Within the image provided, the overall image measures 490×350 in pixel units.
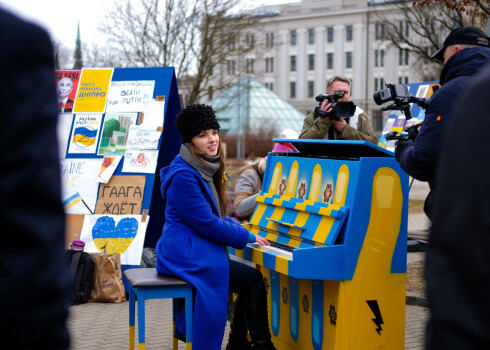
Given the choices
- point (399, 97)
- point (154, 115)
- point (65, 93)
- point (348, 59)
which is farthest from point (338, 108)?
point (348, 59)

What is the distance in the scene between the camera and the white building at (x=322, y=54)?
8188 centimetres

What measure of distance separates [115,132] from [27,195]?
7402 millimetres

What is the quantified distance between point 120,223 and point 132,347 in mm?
3013

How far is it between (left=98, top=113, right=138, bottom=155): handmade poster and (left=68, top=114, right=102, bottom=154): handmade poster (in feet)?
0.29

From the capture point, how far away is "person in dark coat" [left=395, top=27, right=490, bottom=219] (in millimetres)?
4152

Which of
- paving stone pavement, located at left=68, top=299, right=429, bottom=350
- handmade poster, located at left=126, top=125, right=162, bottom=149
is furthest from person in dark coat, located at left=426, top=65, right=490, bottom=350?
handmade poster, located at left=126, top=125, right=162, bottom=149

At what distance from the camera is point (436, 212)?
4.42 ft

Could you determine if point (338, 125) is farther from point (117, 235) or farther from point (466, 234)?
point (466, 234)

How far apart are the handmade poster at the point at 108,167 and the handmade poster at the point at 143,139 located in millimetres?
210

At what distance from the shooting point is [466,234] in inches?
48.8

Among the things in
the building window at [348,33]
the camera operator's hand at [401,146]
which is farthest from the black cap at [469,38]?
the building window at [348,33]

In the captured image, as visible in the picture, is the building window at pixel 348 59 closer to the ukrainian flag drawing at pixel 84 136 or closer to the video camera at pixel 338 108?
the ukrainian flag drawing at pixel 84 136

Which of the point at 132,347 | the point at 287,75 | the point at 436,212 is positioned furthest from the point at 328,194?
the point at 287,75

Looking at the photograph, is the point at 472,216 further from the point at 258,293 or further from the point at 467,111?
the point at 258,293
